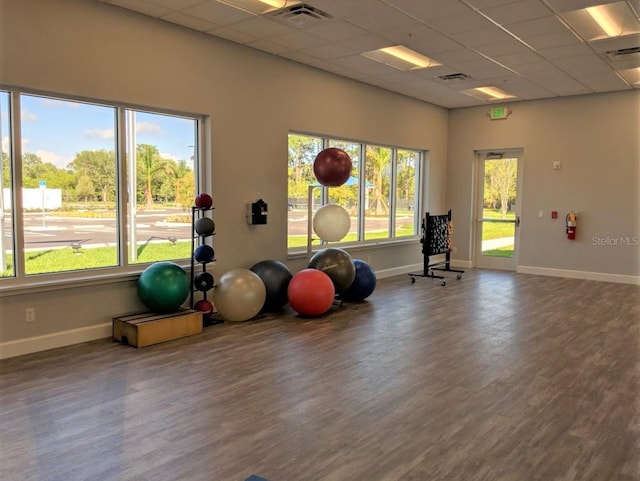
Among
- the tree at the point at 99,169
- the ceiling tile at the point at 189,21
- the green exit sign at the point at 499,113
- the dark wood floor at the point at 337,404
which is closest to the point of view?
the dark wood floor at the point at 337,404

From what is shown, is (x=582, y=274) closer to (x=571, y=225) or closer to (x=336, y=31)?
(x=571, y=225)

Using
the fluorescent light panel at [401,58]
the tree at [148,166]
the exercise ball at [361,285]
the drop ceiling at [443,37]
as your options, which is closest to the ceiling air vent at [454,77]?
the drop ceiling at [443,37]

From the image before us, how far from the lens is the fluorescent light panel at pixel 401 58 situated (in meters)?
6.39

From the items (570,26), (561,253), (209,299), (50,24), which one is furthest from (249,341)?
(561,253)

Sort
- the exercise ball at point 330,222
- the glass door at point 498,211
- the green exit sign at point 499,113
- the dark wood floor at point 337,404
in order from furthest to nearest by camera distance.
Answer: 1. the glass door at point 498,211
2. the green exit sign at point 499,113
3. the exercise ball at point 330,222
4. the dark wood floor at point 337,404

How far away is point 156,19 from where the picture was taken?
512 cm

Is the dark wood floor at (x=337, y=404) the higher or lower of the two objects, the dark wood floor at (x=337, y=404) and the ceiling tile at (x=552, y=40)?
the lower

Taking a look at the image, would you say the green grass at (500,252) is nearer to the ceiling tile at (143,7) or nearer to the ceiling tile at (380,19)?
the ceiling tile at (380,19)

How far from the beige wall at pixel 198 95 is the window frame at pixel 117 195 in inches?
3.3

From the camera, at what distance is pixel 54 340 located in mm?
4602

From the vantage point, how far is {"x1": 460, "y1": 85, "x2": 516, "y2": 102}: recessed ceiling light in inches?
330

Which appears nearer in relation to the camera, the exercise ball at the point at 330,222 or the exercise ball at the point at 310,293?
the exercise ball at the point at 310,293

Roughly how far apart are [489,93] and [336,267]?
15.2 feet

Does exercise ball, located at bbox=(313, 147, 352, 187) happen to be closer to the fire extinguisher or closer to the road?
the road
